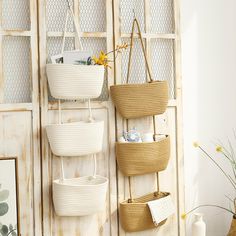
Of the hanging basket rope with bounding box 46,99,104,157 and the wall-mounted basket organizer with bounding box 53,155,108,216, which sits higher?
the hanging basket rope with bounding box 46,99,104,157

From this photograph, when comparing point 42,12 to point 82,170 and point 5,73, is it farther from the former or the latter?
point 82,170

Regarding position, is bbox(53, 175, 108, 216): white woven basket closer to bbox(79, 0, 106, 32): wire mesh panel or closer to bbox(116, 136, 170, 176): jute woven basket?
bbox(116, 136, 170, 176): jute woven basket

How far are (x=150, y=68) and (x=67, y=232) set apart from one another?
878mm

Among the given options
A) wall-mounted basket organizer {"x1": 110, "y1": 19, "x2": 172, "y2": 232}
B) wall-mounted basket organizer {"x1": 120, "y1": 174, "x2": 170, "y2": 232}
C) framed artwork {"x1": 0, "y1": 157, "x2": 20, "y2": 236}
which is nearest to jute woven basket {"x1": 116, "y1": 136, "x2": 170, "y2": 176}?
wall-mounted basket organizer {"x1": 110, "y1": 19, "x2": 172, "y2": 232}

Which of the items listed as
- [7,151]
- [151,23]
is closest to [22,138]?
[7,151]

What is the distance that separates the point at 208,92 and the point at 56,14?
0.89 metres

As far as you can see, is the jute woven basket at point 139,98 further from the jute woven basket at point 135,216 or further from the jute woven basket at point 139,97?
the jute woven basket at point 135,216

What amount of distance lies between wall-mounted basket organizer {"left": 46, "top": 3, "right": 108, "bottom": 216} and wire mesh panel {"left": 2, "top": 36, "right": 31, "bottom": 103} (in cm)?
13

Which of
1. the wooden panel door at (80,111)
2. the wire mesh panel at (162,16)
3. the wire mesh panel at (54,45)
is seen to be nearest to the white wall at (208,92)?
the wire mesh panel at (162,16)

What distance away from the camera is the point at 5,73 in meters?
2.13

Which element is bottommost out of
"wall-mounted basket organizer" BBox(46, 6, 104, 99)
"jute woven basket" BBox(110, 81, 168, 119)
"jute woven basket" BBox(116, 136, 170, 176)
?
"jute woven basket" BBox(116, 136, 170, 176)

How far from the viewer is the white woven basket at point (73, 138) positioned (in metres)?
2.08

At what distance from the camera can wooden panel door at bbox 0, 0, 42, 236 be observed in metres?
2.13

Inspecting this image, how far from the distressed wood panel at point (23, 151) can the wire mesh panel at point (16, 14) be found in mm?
393
